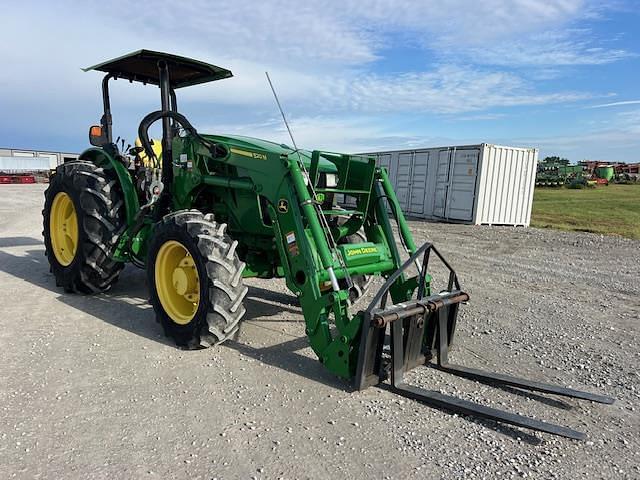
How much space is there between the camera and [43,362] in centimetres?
418

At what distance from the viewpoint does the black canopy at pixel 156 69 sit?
5.64 metres

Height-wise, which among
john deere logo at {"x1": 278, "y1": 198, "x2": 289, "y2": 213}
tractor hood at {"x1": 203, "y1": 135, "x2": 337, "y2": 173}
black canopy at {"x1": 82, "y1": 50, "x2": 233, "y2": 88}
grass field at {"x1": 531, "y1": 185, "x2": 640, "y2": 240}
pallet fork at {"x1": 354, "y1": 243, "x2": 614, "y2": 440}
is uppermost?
black canopy at {"x1": 82, "y1": 50, "x2": 233, "y2": 88}

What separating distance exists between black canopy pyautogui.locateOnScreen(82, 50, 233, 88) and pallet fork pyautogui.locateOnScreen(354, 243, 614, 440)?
12.3ft

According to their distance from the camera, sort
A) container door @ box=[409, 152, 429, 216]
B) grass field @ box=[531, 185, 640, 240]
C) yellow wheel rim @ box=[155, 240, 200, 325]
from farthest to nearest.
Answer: container door @ box=[409, 152, 429, 216], grass field @ box=[531, 185, 640, 240], yellow wheel rim @ box=[155, 240, 200, 325]

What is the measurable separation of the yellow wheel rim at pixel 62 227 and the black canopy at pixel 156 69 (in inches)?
72.3

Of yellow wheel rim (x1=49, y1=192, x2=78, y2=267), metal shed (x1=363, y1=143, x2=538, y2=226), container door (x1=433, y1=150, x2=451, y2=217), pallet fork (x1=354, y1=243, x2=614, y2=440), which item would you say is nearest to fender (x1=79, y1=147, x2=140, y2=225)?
yellow wheel rim (x1=49, y1=192, x2=78, y2=267)

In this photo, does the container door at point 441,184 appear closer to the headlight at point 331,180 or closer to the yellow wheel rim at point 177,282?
the headlight at point 331,180

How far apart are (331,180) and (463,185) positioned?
480 inches

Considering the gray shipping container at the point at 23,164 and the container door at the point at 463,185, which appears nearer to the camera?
the container door at the point at 463,185

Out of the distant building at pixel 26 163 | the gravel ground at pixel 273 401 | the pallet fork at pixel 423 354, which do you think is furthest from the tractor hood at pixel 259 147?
the distant building at pixel 26 163

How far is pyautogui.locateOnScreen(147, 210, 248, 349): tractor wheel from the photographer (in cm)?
424

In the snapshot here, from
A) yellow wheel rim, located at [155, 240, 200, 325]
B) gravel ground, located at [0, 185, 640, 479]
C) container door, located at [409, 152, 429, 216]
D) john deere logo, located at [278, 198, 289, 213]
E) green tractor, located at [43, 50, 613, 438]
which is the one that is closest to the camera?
gravel ground, located at [0, 185, 640, 479]

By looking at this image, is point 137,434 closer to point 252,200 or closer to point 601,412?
point 252,200

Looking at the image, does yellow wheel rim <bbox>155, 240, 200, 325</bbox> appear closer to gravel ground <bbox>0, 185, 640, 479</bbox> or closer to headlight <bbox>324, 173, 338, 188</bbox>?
gravel ground <bbox>0, 185, 640, 479</bbox>
